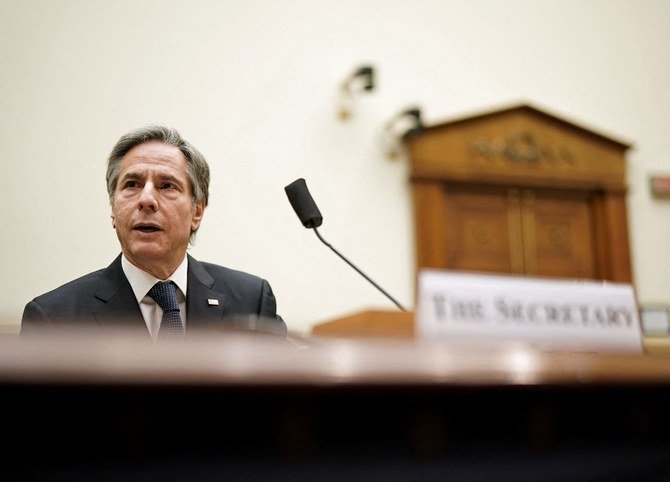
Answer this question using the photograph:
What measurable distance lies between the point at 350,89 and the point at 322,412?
138 inches

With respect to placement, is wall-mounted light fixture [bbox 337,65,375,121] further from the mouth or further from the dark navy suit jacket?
the mouth

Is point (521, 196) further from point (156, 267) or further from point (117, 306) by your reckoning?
point (117, 306)

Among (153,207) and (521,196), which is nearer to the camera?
(153,207)

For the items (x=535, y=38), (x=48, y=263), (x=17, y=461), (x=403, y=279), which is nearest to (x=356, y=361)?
(x=17, y=461)

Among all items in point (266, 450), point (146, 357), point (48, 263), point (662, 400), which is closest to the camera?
point (146, 357)

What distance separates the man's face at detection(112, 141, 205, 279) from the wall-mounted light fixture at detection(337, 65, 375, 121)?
2.40m

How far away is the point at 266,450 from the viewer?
0.68 metres

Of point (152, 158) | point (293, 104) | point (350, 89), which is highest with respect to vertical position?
point (350, 89)

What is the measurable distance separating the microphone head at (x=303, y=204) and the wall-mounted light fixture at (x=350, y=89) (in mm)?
2592

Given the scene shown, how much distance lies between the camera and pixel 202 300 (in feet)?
5.16

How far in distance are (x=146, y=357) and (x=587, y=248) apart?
4.26 meters

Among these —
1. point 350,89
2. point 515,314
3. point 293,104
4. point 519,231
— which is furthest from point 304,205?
point 519,231

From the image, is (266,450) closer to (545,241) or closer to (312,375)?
(312,375)

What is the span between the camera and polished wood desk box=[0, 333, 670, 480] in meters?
0.56
